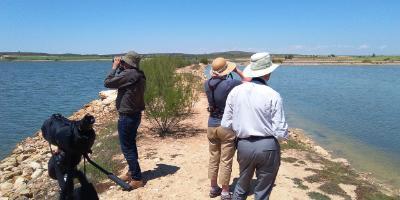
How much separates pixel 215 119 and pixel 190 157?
294 centimetres

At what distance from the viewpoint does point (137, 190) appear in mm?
6801

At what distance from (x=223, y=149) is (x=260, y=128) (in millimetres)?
1697

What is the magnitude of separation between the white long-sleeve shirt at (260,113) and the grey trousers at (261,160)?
9cm

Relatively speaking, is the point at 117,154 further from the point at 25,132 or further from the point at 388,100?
the point at 388,100

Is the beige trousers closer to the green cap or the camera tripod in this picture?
the green cap

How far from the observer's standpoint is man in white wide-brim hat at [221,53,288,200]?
4.32m

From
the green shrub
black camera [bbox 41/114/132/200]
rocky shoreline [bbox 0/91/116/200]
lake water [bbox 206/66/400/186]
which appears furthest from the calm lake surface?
black camera [bbox 41/114/132/200]

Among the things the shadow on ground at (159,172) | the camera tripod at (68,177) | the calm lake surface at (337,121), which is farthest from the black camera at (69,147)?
the calm lake surface at (337,121)

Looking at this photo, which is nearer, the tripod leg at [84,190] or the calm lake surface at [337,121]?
the tripod leg at [84,190]

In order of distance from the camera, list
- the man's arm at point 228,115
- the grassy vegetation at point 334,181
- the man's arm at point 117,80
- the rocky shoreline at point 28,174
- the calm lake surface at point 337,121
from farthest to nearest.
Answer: the calm lake surface at point 337,121 → the rocky shoreline at point 28,174 → the grassy vegetation at point 334,181 → the man's arm at point 117,80 → the man's arm at point 228,115

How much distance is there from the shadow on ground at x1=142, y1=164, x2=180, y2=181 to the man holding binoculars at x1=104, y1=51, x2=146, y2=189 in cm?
87

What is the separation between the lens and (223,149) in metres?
5.95

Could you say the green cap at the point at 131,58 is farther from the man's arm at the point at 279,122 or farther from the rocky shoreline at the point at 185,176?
the man's arm at the point at 279,122

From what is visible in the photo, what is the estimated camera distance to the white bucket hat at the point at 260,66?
4.56 metres
